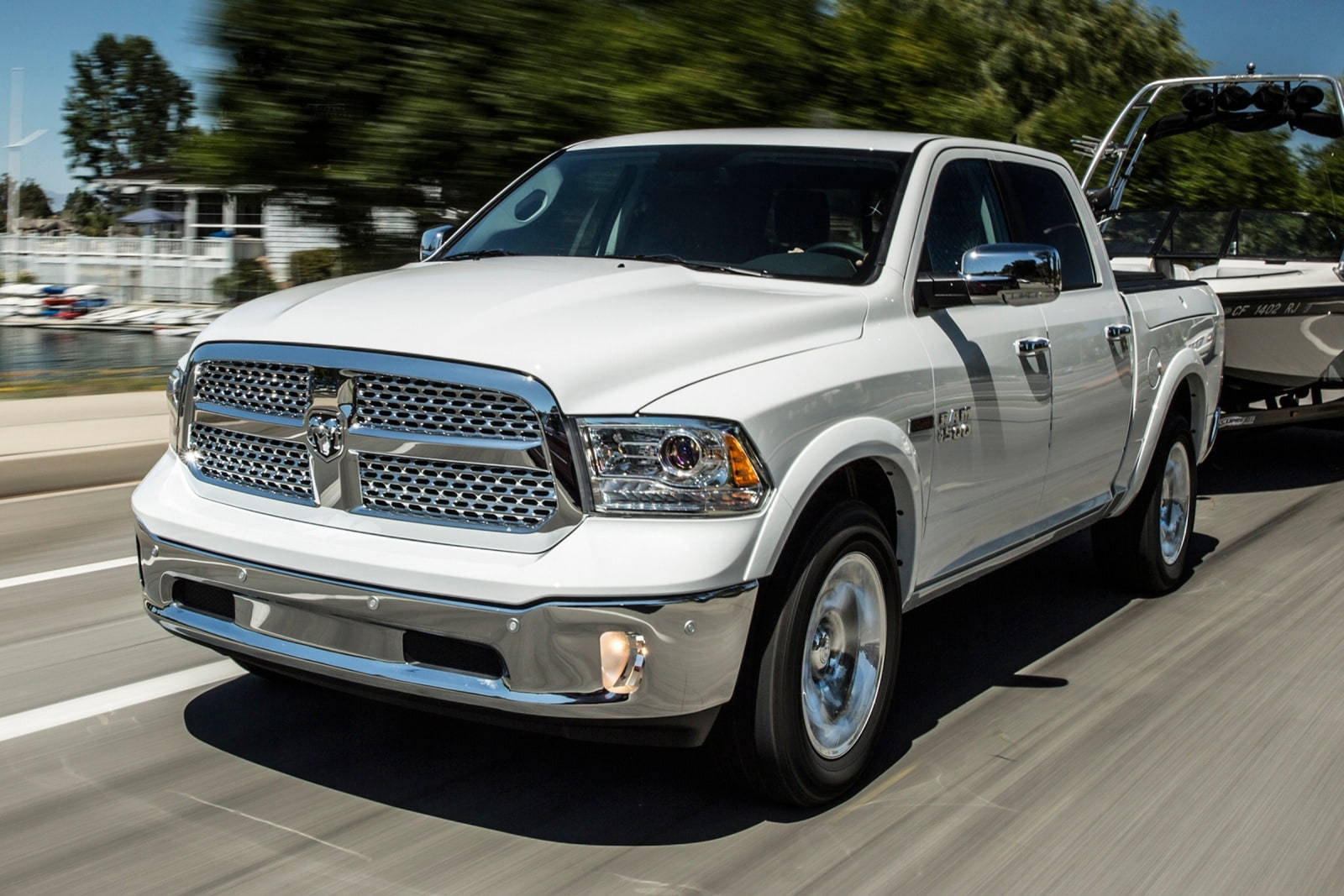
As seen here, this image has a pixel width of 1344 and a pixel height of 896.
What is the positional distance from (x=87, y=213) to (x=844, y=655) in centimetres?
10905

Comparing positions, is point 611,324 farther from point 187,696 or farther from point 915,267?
point 187,696

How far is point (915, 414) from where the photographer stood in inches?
169

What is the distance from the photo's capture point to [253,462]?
12.9ft

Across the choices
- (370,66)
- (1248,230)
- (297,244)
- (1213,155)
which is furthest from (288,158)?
(1213,155)

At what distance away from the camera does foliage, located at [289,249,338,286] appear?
40.4ft

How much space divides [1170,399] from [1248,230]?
14.4 feet

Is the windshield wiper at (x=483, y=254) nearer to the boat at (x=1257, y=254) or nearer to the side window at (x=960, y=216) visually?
the side window at (x=960, y=216)

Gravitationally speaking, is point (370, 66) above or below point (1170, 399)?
above

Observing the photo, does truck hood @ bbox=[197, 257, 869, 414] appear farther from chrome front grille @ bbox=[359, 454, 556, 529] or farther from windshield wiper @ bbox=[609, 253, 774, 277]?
chrome front grille @ bbox=[359, 454, 556, 529]

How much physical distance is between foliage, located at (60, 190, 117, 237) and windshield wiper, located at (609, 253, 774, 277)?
94503 millimetres

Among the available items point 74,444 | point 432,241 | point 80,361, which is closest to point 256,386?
point 432,241

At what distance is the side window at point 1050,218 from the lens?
5.55 meters

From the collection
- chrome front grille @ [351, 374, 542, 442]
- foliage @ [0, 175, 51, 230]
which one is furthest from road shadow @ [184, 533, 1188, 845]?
foliage @ [0, 175, 51, 230]

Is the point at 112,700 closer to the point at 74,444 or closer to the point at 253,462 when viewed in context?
the point at 253,462
